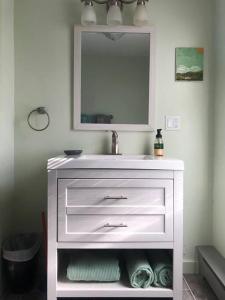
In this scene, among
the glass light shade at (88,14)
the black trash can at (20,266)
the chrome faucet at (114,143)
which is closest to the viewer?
the black trash can at (20,266)

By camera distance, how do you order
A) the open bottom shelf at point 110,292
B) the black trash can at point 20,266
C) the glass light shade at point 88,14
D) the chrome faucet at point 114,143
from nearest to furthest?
the open bottom shelf at point 110,292, the black trash can at point 20,266, the glass light shade at point 88,14, the chrome faucet at point 114,143

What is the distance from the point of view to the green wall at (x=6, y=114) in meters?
1.77

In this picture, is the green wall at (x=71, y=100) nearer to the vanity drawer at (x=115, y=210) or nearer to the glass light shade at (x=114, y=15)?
the glass light shade at (x=114, y=15)

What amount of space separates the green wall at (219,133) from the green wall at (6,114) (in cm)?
145

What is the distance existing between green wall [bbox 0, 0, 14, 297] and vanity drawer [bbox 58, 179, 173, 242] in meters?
0.52

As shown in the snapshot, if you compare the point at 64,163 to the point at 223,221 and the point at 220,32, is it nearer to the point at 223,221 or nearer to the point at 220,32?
the point at 223,221

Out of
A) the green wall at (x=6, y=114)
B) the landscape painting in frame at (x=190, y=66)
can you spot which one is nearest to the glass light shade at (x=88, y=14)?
the green wall at (x=6, y=114)

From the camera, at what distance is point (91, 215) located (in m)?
1.52

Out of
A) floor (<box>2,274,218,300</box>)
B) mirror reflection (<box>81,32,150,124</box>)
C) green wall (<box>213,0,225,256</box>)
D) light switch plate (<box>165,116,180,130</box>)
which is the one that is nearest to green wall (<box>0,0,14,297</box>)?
floor (<box>2,274,218,300</box>)

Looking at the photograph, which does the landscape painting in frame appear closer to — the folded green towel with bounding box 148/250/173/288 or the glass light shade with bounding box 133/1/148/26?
the glass light shade with bounding box 133/1/148/26

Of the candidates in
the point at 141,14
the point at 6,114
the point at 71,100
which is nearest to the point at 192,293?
the point at 71,100

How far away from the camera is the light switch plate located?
200 cm

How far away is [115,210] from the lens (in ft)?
5.01

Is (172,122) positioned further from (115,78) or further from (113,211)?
(113,211)
